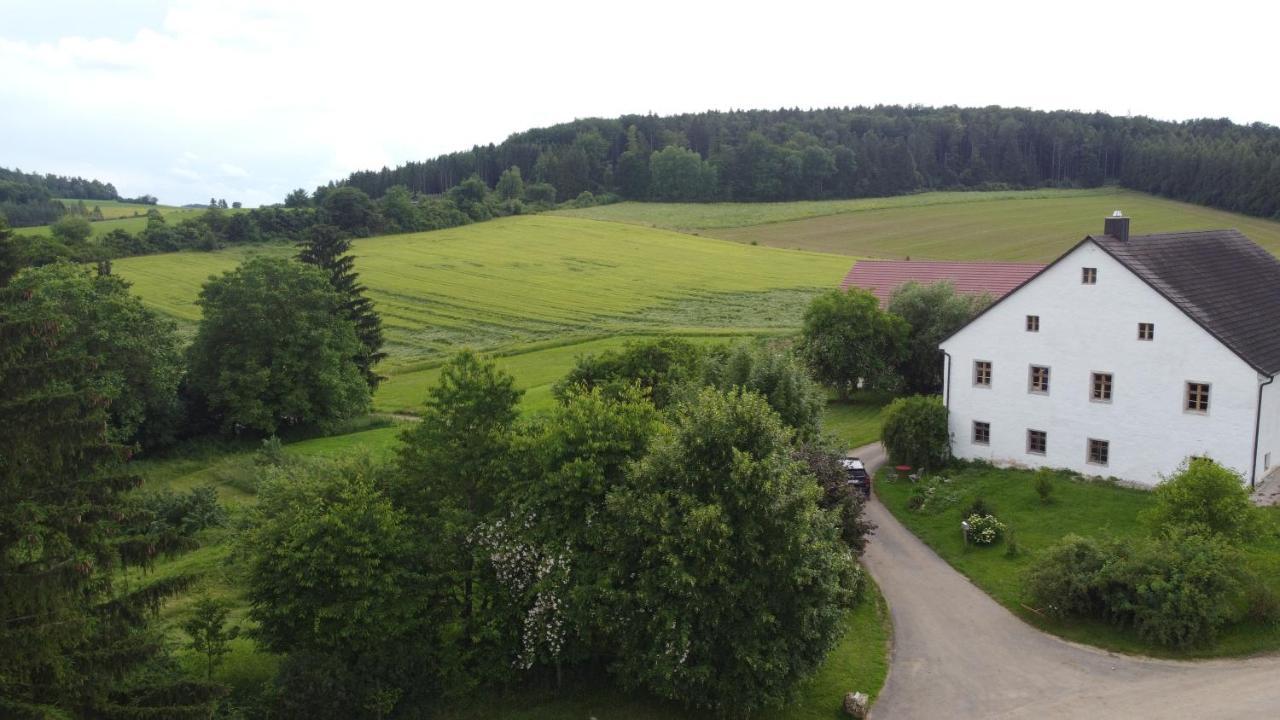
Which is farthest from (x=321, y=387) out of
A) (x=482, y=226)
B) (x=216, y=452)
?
(x=482, y=226)

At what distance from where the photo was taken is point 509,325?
7531cm

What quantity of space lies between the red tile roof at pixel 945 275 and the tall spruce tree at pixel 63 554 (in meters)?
48.2

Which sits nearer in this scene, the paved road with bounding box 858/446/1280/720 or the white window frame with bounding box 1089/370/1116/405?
the paved road with bounding box 858/446/1280/720

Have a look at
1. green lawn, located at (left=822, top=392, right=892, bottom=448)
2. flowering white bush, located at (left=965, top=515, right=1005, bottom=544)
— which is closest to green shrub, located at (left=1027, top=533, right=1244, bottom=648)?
flowering white bush, located at (left=965, top=515, right=1005, bottom=544)

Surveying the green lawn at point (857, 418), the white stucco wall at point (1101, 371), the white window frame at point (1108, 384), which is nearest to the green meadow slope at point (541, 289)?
the green lawn at point (857, 418)

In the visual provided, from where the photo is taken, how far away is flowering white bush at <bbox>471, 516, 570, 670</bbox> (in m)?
22.2

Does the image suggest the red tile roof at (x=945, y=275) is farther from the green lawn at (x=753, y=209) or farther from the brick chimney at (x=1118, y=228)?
the green lawn at (x=753, y=209)

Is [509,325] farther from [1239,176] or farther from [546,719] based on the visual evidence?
[1239,176]

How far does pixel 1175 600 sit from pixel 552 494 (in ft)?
49.4

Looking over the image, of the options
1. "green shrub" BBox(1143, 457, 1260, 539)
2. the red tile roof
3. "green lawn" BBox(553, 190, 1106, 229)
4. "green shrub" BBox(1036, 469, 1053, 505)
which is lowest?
"green shrub" BBox(1036, 469, 1053, 505)

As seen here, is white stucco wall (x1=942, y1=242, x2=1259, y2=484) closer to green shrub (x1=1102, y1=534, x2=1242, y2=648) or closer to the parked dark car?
the parked dark car

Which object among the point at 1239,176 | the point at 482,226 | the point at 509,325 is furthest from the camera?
the point at 482,226

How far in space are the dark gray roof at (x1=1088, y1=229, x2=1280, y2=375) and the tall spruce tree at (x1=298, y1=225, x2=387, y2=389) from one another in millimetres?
40259

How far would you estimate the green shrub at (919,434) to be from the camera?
37.3 meters
